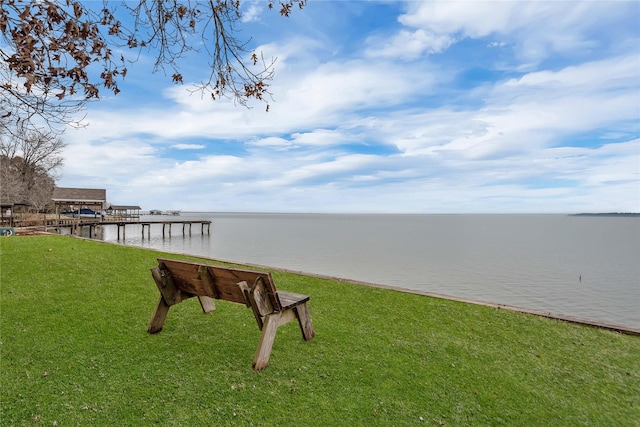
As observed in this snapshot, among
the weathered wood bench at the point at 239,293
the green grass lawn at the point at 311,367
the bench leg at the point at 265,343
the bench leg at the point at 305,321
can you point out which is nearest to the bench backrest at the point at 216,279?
the weathered wood bench at the point at 239,293

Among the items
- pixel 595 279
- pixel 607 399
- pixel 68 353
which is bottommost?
pixel 595 279

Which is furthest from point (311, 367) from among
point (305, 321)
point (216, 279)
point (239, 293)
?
point (216, 279)

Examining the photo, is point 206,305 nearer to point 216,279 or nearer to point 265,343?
point 216,279

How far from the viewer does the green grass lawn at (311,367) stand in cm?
310

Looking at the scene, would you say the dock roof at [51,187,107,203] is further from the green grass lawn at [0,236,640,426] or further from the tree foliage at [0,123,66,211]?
the green grass lawn at [0,236,640,426]

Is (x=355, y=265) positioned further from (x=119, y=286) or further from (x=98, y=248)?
(x=119, y=286)

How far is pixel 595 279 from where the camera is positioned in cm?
2241

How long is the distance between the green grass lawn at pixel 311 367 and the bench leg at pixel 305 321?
0.35 feet

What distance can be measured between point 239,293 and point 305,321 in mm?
1033

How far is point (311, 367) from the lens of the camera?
389 cm

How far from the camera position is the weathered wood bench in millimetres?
3734

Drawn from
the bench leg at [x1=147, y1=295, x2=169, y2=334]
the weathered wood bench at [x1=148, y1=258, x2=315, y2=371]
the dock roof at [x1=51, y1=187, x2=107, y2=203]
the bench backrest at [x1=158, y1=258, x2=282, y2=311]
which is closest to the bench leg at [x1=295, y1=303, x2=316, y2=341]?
the weathered wood bench at [x1=148, y1=258, x2=315, y2=371]

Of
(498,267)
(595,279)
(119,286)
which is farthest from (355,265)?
(119,286)

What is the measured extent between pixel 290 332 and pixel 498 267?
2495 cm
